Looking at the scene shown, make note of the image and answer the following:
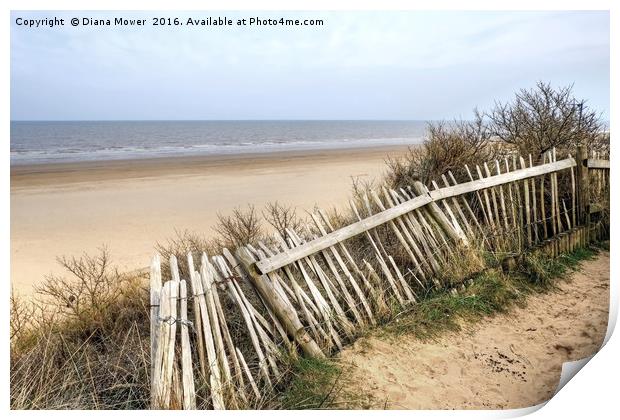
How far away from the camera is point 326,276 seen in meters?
3.41

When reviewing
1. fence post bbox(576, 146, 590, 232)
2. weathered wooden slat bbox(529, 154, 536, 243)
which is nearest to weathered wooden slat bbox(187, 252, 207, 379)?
weathered wooden slat bbox(529, 154, 536, 243)

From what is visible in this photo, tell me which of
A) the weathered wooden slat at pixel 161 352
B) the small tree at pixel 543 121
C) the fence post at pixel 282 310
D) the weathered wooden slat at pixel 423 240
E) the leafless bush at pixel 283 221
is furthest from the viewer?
the small tree at pixel 543 121

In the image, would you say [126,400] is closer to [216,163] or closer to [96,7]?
[96,7]

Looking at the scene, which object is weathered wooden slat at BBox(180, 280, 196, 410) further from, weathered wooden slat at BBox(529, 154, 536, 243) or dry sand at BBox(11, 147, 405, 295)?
weathered wooden slat at BBox(529, 154, 536, 243)

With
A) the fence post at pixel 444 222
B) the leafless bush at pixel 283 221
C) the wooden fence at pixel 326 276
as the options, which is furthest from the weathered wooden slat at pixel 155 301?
the fence post at pixel 444 222

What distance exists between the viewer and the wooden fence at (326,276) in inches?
103

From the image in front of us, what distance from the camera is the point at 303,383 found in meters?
2.79

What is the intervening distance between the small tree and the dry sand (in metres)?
2.86

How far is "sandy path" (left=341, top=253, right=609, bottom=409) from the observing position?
282 cm

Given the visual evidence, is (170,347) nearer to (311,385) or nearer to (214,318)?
(214,318)

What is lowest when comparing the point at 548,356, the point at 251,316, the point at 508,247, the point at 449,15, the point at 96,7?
the point at 548,356

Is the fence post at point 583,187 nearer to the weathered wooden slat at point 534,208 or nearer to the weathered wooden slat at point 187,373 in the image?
A: the weathered wooden slat at point 534,208
